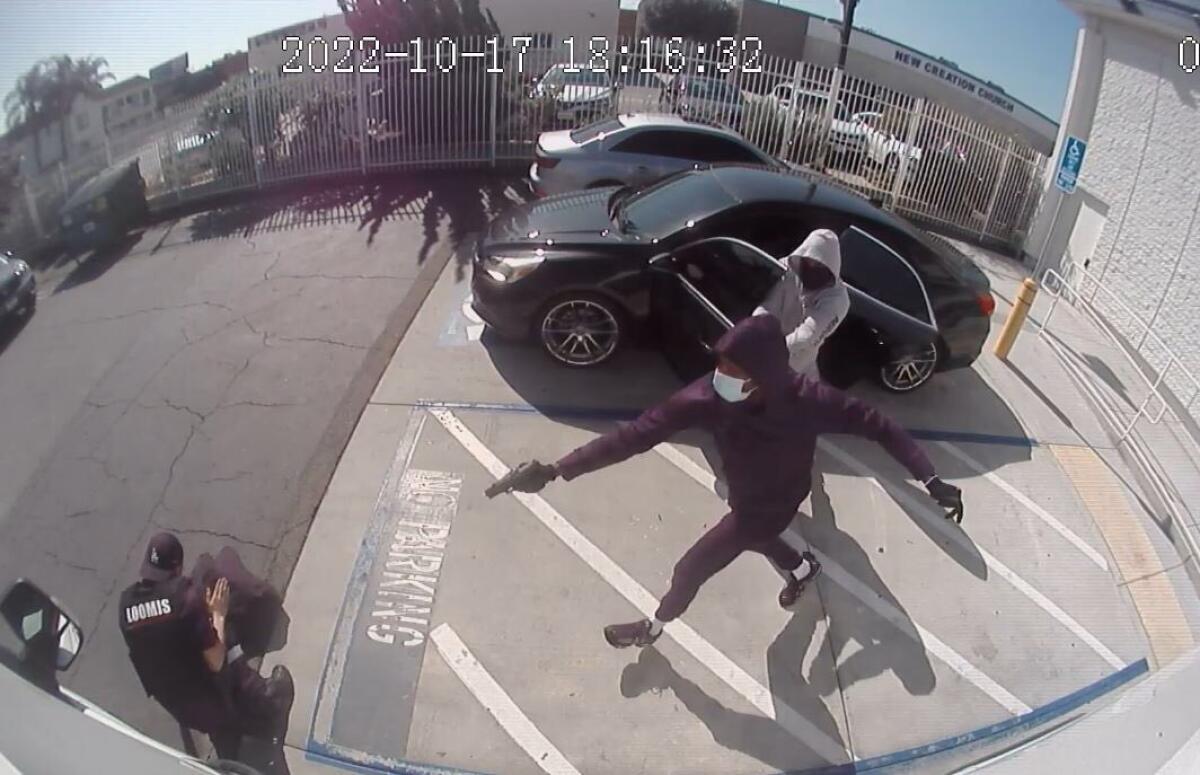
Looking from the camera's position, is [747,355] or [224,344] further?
[224,344]

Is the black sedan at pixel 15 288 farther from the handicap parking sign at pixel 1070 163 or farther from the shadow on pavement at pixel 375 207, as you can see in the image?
the handicap parking sign at pixel 1070 163

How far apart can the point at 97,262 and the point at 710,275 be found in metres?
2.18

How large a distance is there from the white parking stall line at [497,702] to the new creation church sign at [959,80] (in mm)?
2692

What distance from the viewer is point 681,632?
104 inches

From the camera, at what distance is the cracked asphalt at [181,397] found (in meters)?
2.06

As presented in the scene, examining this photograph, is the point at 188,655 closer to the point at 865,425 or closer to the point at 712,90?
the point at 865,425

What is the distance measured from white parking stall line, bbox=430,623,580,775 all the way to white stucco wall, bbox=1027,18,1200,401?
242 cm

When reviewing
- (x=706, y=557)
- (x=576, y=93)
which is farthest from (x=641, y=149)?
(x=706, y=557)

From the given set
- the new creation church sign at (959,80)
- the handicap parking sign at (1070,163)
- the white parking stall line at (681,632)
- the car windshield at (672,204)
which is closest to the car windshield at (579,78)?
the car windshield at (672,204)

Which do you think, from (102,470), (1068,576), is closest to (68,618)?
(102,470)

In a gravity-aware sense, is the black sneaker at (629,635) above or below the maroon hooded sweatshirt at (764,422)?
below

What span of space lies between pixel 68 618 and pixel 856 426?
2276 mm

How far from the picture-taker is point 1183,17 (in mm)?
1933

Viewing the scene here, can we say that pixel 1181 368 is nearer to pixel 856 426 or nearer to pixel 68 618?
pixel 856 426
